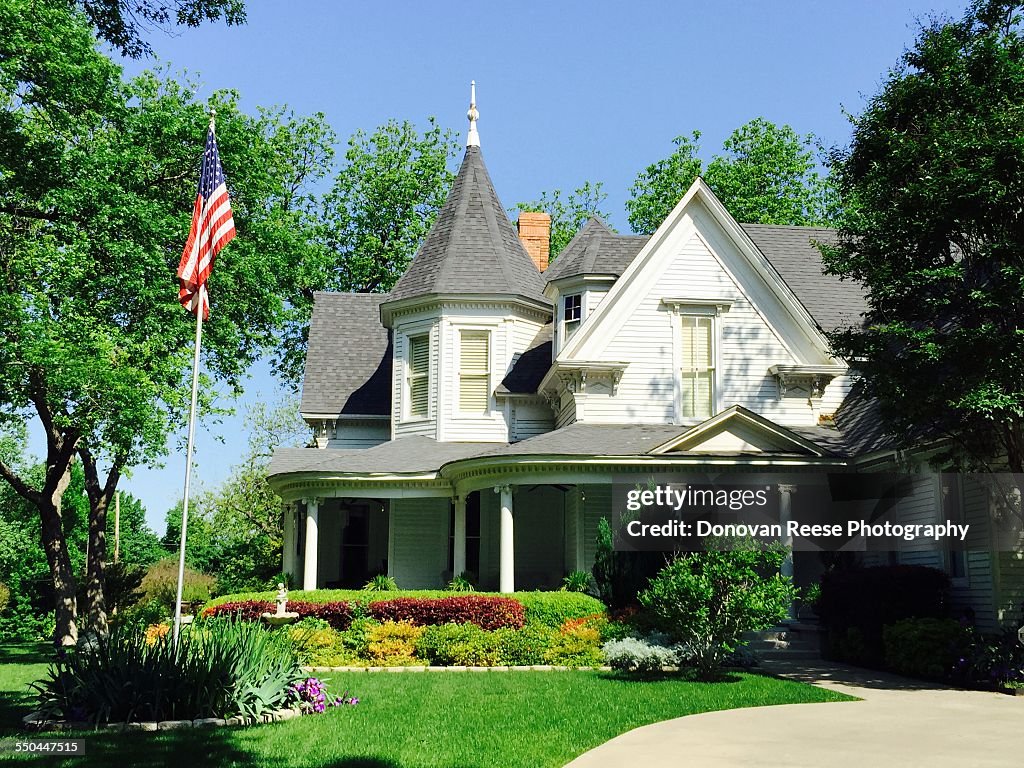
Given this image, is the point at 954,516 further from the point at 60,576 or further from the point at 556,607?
the point at 60,576

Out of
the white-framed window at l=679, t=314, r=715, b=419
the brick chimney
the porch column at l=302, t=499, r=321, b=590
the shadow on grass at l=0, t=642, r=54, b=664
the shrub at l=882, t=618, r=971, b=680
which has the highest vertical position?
the brick chimney

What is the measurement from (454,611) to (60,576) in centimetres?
1246

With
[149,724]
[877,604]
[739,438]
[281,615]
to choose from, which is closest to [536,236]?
[739,438]

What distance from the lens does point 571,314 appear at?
81.6 feet

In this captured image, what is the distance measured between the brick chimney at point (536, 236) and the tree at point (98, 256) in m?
7.73

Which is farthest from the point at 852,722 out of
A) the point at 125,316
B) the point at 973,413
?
the point at 125,316

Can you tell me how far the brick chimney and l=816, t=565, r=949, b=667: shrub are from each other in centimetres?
1612

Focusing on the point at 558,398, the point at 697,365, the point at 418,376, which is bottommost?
the point at 558,398

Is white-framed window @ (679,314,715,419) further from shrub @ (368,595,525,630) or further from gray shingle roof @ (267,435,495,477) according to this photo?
shrub @ (368,595,525,630)

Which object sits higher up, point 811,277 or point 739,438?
point 811,277

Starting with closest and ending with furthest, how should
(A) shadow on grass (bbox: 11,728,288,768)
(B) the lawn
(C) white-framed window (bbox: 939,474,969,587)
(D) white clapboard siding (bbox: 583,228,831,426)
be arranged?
(A) shadow on grass (bbox: 11,728,288,768), (B) the lawn, (C) white-framed window (bbox: 939,474,969,587), (D) white clapboard siding (bbox: 583,228,831,426)

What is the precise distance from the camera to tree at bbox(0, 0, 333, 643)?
2191 cm

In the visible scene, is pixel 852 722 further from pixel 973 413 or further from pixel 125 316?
pixel 125 316

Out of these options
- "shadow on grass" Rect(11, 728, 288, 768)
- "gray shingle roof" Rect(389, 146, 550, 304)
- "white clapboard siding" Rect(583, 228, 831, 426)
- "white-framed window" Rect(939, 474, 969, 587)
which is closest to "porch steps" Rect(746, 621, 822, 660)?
"white-framed window" Rect(939, 474, 969, 587)
